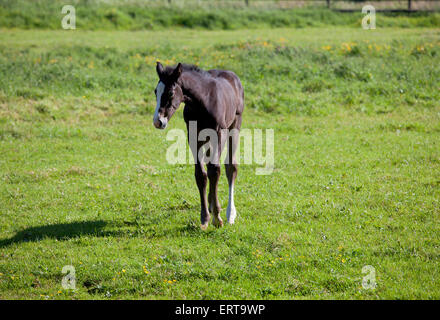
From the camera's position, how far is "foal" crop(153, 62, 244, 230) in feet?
24.9

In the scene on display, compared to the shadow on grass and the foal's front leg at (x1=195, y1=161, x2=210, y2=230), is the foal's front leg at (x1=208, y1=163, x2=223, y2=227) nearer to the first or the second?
the foal's front leg at (x1=195, y1=161, x2=210, y2=230)

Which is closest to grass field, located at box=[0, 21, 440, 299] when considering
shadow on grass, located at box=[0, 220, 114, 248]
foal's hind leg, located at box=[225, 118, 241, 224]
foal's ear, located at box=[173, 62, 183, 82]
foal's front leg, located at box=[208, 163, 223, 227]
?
shadow on grass, located at box=[0, 220, 114, 248]

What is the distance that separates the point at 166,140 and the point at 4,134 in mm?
4851

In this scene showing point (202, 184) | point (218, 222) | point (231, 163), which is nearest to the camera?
point (202, 184)

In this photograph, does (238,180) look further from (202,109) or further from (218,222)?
(202,109)

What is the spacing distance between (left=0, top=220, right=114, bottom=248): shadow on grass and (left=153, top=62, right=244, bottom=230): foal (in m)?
1.83

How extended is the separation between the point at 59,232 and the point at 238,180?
427 centimetres

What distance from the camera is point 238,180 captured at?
37.6 feet

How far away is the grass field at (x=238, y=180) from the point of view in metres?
7.08

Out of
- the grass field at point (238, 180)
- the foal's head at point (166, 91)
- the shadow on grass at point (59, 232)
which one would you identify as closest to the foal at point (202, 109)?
the foal's head at point (166, 91)

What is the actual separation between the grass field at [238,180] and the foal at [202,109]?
0.55m

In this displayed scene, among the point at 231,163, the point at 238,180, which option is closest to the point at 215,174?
the point at 231,163

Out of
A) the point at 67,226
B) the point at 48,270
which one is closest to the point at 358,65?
the point at 67,226

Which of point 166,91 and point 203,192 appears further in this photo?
point 203,192
